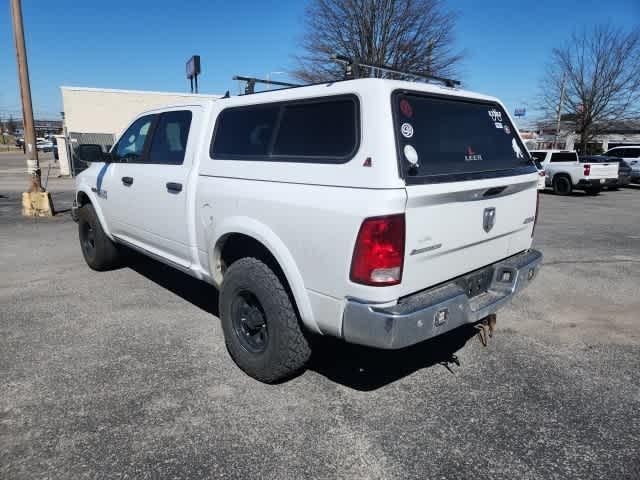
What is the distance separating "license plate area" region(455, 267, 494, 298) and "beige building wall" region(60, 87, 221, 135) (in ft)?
74.8

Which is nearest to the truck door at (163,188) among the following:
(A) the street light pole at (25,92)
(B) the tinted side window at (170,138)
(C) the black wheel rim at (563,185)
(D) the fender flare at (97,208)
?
(B) the tinted side window at (170,138)

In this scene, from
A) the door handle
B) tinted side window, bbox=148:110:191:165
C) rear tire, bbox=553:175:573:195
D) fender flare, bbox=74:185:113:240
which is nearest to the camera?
the door handle

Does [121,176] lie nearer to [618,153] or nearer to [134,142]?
[134,142]

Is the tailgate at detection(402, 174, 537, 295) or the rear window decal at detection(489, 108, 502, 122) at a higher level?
the rear window decal at detection(489, 108, 502, 122)

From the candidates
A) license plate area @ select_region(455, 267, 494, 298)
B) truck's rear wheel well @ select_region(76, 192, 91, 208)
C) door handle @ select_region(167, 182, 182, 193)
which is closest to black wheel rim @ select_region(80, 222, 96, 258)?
truck's rear wheel well @ select_region(76, 192, 91, 208)

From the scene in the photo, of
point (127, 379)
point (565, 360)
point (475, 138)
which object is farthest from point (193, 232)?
point (565, 360)

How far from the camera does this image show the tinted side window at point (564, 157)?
56.7ft

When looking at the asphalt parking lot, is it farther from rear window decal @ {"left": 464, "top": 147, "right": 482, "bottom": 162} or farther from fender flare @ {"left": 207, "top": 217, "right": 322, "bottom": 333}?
rear window decal @ {"left": 464, "top": 147, "right": 482, "bottom": 162}

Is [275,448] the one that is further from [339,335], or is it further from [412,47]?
[412,47]

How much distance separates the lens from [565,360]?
137 inches

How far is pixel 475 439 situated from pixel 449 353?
3.64 feet

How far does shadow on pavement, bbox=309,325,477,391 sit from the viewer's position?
3188mm

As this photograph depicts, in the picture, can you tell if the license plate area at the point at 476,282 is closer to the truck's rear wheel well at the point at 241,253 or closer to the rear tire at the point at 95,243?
the truck's rear wheel well at the point at 241,253

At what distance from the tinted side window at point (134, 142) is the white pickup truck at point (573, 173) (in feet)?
47.3
